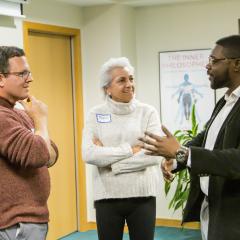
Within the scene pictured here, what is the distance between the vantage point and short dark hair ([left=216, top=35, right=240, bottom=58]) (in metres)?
2.16

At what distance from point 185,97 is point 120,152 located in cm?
A: 231

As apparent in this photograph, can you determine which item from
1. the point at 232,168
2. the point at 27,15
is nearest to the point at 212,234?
the point at 232,168

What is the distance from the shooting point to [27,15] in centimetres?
427

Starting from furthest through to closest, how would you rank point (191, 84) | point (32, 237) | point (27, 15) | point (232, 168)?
point (191, 84)
point (27, 15)
point (32, 237)
point (232, 168)

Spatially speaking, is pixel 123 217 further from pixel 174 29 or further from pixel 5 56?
pixel 174 29

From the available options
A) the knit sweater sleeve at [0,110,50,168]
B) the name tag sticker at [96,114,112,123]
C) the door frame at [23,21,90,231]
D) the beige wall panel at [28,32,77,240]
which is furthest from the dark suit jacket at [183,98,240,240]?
the door frame at [23,21,90,231]

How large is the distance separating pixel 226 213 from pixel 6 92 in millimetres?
1035

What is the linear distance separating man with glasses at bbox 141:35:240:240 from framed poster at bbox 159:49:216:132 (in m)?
2.61

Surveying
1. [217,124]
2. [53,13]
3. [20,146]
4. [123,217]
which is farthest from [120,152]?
[53,13]

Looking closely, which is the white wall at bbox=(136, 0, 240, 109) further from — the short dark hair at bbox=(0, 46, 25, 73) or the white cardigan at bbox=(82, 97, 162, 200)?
the short dark hair at bbox=(0, 46, 25, 73)

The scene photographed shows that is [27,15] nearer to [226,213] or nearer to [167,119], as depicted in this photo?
[167,119]

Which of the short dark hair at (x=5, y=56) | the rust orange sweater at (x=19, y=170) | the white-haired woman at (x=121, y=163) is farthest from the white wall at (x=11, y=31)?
the rust orange sweater at (x=19, y=170)

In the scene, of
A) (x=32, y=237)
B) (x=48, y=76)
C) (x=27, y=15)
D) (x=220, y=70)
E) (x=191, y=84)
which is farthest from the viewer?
(x=191, y=84)

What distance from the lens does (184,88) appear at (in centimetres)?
504
